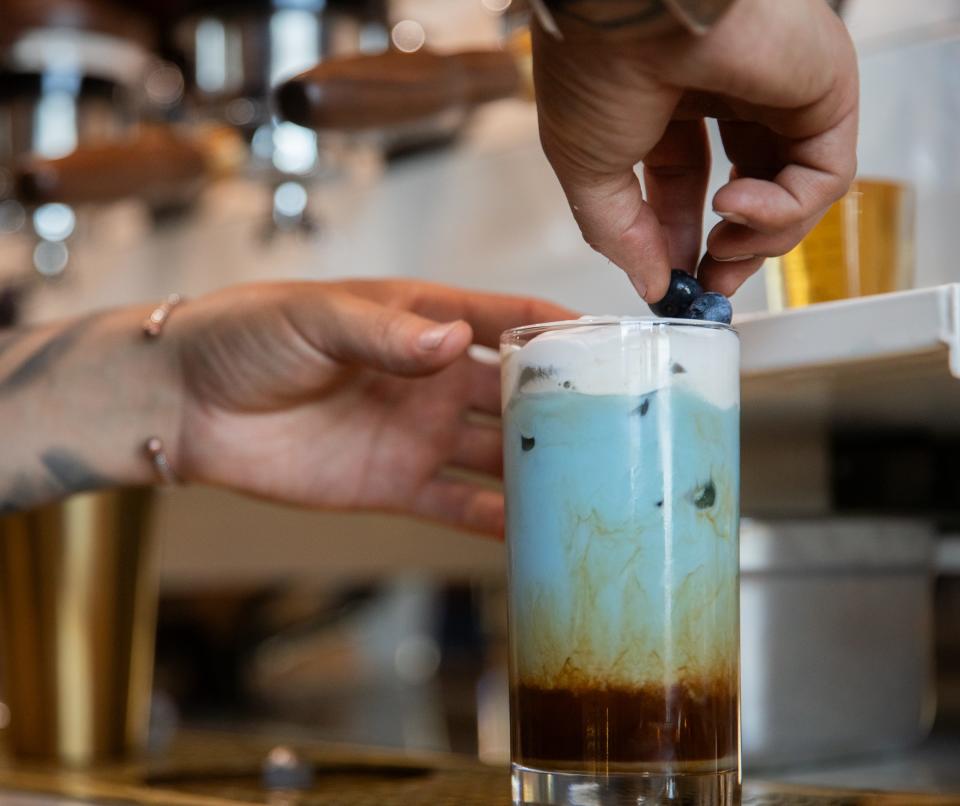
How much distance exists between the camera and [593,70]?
46 cm

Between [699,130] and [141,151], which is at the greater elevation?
[141,151]

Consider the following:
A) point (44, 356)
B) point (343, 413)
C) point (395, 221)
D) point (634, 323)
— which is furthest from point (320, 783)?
point (395, 221)

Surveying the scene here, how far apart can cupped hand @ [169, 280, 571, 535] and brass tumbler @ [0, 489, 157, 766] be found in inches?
9.1

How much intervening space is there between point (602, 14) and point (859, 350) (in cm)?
26

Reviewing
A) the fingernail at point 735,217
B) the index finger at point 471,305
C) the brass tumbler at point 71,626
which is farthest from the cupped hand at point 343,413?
the fingernail at point 735,217

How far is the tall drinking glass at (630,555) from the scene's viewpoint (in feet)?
1.84

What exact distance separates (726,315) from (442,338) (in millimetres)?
197

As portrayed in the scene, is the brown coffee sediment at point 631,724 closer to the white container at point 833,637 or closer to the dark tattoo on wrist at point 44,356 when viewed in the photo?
the white container at point 833,637

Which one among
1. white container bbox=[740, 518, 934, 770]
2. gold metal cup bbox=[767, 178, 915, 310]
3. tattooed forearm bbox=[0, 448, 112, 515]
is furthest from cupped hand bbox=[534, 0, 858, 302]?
tattooed forearm bbox=[0, 448, 112, 515]

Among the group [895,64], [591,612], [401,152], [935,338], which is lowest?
[591,612]

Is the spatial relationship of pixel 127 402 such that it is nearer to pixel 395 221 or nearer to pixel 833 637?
pixel 395 221

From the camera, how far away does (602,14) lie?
Result: 1.44 feet

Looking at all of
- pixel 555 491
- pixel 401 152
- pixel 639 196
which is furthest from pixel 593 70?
pixel 401 152

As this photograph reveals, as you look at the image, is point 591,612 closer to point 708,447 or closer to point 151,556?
point 708,447
